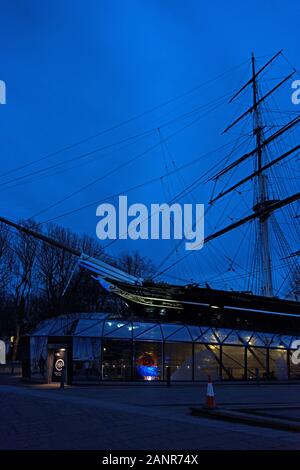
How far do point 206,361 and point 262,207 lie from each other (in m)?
11.9

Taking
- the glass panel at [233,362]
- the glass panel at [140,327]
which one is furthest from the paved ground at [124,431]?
the glass panel at [233,362]

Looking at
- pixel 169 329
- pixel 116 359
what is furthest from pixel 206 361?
pixel 116 359

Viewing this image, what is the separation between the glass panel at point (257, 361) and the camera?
1566 inches

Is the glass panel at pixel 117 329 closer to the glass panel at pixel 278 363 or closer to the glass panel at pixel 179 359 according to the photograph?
the glass panel at pixel 179 359

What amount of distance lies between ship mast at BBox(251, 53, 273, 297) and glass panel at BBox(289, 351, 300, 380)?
6.89 m

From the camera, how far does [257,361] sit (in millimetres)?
40531

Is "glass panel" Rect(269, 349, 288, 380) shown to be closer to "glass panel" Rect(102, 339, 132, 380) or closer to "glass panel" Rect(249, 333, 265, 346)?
"glass panel" Rect(249, 333, 265, 346)

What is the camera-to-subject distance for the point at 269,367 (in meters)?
40.9

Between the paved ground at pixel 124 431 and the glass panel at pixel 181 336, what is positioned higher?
the glass panel at pixel 181 336

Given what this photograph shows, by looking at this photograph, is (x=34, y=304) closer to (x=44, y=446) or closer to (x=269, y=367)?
(x=269, y=367)

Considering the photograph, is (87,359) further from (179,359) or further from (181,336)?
(181,336)

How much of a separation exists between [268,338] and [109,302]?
2207cm

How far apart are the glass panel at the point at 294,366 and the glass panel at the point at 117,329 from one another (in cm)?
1330
